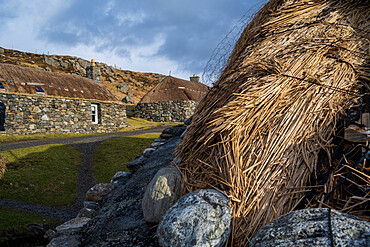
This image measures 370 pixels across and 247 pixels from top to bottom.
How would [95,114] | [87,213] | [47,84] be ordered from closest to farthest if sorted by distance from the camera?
[87,213] < [47,84] < [95,114]

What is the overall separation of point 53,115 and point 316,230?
24633 mm

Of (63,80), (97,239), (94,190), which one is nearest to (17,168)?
(94,190)

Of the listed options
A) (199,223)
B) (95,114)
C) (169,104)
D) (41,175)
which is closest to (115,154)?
(41,175)

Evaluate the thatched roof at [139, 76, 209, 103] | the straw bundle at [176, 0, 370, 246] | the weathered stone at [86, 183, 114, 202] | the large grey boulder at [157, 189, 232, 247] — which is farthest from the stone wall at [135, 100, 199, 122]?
the large grey boulder at [157, 189, 232, 247]

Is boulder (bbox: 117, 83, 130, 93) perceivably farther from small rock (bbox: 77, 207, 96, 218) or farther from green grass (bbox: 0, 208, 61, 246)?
small rock (bbox: 77, 207, 96, 218)

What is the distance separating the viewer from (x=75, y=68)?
59562 millimetres

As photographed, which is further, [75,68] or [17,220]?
[75,68]

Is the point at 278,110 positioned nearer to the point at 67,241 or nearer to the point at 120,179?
the point at 67,241

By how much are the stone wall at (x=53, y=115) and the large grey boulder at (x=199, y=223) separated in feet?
75.9

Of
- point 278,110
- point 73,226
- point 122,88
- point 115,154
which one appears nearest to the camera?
point 278,110

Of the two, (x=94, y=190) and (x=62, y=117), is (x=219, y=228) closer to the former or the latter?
(x=94, y=190)

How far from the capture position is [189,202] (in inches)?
95.2

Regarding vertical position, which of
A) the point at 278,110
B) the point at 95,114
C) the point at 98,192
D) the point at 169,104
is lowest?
the point at 98,192

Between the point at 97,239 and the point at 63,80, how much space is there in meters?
25.0
